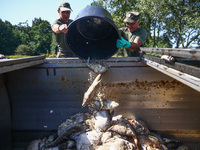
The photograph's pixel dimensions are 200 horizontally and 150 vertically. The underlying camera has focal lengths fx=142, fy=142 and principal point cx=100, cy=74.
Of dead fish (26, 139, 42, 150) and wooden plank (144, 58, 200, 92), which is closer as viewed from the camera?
wooden plank (144, 58, 200, 92)

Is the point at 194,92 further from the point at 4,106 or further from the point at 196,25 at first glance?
the point at 196,25

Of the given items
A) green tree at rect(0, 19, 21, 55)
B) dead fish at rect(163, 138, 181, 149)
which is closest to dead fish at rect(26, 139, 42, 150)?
dead fish at rect(163, 138, 181, 149)

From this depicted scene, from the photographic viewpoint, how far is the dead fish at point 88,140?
2391 mm

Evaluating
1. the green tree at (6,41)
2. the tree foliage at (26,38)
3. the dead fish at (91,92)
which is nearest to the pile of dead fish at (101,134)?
the dead fish at (91,92)

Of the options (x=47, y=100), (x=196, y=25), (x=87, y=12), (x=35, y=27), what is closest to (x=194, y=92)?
(x=87, y=12)

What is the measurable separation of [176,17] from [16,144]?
46.4 ft

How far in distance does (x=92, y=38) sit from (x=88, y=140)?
198cm

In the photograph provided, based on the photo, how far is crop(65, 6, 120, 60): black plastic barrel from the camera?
8.95 ft

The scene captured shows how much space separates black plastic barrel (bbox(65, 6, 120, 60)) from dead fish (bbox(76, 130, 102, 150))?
1.41 metres

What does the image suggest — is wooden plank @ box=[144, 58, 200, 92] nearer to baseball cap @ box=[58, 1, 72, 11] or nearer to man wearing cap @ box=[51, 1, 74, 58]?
man wearing cap @ box=[51, 1, 74, 58]

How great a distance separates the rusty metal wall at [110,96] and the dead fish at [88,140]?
65cm

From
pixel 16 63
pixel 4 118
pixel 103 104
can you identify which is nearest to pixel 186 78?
pixel 103 104

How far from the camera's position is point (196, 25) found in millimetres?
10641

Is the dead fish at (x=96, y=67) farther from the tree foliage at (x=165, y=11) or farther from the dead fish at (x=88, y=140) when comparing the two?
the tree foliage at (x=165, y=11)
